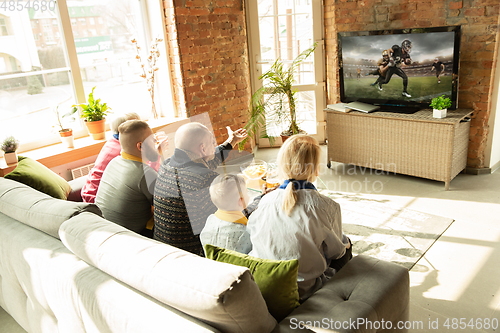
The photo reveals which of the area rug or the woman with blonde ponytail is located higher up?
the woman with blonde ponytail

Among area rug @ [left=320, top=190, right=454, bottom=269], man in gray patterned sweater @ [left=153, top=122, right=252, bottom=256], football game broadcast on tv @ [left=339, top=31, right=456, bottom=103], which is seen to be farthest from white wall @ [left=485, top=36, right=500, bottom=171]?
man in gray patterned sweater @ [left=153, top=122, right=252, bottom=256]

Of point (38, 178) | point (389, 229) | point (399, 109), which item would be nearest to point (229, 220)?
point (38, 178)

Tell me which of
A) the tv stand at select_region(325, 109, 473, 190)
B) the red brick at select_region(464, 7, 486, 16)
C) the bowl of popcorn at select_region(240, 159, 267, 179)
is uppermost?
the red brick at select_region(464, 7, 486, 16)

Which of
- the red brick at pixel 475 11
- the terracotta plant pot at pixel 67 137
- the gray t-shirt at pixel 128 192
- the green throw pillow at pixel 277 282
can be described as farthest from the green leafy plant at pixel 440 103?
the terracotta plant pot at pixel 67 137

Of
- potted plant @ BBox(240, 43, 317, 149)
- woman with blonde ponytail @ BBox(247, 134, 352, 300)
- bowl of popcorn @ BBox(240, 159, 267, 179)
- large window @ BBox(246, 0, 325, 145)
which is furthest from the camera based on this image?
large window @ BBox(246, 0, 325, 145)

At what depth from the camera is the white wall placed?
379 cm

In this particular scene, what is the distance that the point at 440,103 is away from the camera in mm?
3713

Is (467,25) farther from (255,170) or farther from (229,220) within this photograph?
(229,220)

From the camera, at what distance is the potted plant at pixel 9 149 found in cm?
304

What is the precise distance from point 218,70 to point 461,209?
9.38 ft

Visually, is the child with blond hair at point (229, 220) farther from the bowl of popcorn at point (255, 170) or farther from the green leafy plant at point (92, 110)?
the green leafy plant at point (92, 110)

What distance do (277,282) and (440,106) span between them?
2.97 meters

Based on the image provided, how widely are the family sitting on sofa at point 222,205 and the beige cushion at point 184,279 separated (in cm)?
33

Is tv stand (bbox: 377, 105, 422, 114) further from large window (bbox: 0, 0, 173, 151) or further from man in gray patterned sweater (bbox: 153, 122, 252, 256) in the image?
man in gray patterned sweater (bbox: 153, 122, 252, 256)
